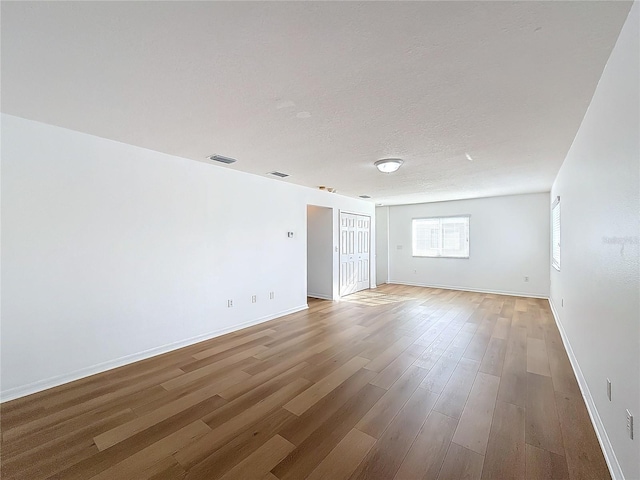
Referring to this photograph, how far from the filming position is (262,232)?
4539 mm

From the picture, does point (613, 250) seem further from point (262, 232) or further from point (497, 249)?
point (497, 249)

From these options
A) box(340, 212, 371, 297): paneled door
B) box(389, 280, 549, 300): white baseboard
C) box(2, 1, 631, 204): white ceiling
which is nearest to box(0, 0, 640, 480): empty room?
box(2, 1, 631, 204): white ceiling

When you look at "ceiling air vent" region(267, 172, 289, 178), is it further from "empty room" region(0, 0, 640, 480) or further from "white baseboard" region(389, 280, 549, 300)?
"white baseboard" region(389, 280, 549, 300)

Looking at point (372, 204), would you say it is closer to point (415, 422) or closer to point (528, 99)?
point (528, 99)

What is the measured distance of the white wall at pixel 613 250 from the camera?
4.19 ft

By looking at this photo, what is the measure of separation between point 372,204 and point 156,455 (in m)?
6.81

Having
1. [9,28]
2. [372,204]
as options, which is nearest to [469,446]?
[9,28]

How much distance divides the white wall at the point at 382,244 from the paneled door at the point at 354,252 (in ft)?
3.70

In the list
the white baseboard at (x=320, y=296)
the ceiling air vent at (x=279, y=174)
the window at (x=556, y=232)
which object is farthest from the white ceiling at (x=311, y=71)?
the white baseboard at (x=320, y=296)

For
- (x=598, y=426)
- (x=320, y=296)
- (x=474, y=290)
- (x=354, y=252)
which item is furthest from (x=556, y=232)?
(x=320, y=296)

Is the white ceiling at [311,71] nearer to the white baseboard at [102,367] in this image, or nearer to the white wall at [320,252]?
the white baseboard at [102,367]

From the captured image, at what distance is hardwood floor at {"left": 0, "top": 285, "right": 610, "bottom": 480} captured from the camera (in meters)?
1.63

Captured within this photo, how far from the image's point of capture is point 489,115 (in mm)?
2291

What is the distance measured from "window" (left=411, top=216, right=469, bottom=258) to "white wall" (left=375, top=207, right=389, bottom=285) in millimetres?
855
